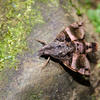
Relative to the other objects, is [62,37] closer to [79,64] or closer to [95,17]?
[79,64]

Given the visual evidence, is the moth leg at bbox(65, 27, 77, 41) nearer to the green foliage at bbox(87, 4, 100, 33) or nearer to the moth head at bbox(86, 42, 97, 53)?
the moth head at bbox(86, 42, 97, 53)

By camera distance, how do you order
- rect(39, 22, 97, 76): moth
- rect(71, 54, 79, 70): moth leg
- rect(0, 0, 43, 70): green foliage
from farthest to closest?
1. rect(71, 54, 79, 70): moth leg
2. rect(39, 22, 97, 76): moth
3. rect(0, 0, 43, 70): green foliage

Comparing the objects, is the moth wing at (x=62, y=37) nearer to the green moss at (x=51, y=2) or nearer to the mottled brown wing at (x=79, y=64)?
the mottled brown wing at (x=79, y=64)

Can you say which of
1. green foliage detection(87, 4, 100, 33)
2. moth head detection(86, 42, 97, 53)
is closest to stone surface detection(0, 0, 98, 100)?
moth head detection(86, 42, 97, 53)

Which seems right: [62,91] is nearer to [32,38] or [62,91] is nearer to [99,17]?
[32,38]

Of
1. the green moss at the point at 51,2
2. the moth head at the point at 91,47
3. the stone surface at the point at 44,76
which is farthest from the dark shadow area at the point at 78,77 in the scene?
the green moss at the point at 51,2

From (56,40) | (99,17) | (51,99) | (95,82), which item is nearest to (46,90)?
(51,99)
